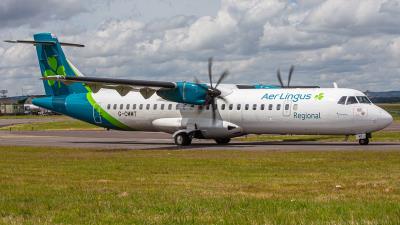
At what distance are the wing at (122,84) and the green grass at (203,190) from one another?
26.2 feet

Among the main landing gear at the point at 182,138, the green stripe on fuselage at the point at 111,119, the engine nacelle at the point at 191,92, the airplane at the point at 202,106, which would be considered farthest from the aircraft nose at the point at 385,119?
the green stripe on fuselage at the point at 111,119

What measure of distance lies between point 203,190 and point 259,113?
18912 millimetres

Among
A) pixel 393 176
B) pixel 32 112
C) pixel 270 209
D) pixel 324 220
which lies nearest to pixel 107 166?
pixel 393 176

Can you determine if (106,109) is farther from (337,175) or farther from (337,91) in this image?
(337,175)

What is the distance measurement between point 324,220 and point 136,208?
315cm

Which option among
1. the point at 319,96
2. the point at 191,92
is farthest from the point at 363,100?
the point at 191,92

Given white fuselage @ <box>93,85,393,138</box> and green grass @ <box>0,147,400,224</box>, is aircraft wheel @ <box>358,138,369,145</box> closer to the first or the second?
white fuselage @ <box>93,85,393,138</box>

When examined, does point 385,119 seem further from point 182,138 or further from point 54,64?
point 54,64

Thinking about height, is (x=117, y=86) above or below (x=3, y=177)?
above

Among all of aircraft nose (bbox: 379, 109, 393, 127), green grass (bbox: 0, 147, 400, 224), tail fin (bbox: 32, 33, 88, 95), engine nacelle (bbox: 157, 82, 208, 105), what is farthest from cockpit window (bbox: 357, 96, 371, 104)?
tail fin (bbox: 32, 33, 88, 95)

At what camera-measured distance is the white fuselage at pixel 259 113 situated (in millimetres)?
29781

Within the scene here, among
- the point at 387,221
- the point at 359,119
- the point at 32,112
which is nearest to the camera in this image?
the point at 387,221

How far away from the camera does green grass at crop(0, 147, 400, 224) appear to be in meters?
9.34

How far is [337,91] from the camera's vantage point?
30859 mm
